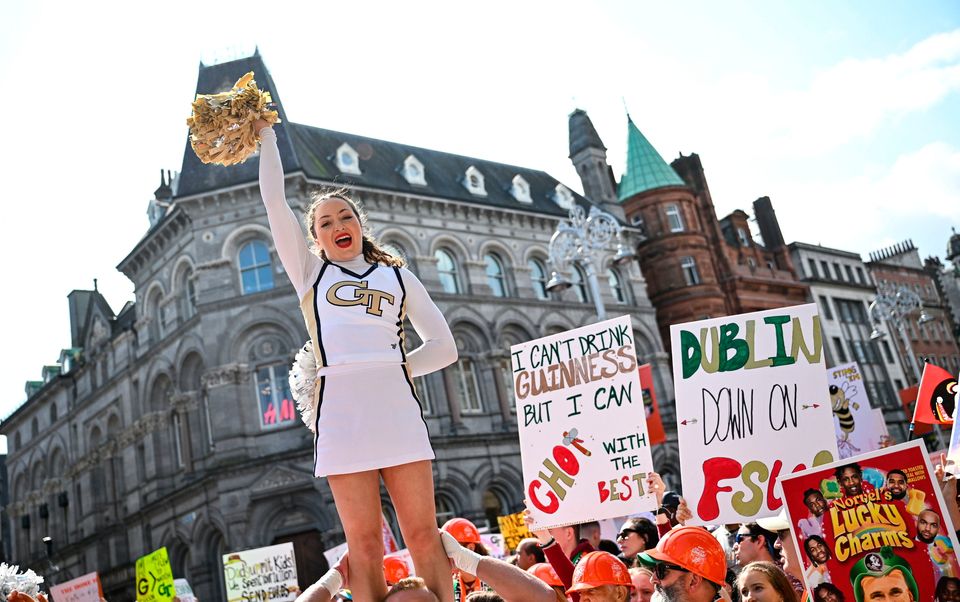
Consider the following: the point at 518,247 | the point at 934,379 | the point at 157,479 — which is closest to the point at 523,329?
the point at 518,247

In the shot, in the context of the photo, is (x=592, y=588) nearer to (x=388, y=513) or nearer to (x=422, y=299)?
(x=422, y=299)

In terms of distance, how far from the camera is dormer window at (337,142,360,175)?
31.4m

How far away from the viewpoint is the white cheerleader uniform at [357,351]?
145 inches

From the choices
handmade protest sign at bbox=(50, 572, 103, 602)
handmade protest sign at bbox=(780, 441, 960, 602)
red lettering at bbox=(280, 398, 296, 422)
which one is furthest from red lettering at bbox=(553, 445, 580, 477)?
red lettering at bbox=(280, 398, 296, 422)

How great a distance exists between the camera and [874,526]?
4.77m

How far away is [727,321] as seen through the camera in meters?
7.10

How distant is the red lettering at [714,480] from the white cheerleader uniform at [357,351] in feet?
10.4

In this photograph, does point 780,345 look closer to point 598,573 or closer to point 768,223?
point 598,573

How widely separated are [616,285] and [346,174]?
12651 mm

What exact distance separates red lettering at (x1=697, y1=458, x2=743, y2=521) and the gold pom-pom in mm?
4210

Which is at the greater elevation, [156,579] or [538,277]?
[538,277]

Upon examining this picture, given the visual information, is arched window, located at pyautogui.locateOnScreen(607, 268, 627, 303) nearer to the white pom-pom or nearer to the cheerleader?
the cheerleader

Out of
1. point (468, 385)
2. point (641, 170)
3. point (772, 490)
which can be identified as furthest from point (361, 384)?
point (641, 170)

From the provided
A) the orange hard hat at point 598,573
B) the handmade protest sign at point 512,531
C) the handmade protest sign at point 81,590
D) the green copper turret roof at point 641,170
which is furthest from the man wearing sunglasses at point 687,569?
the green copper turret roof at point 641,170
